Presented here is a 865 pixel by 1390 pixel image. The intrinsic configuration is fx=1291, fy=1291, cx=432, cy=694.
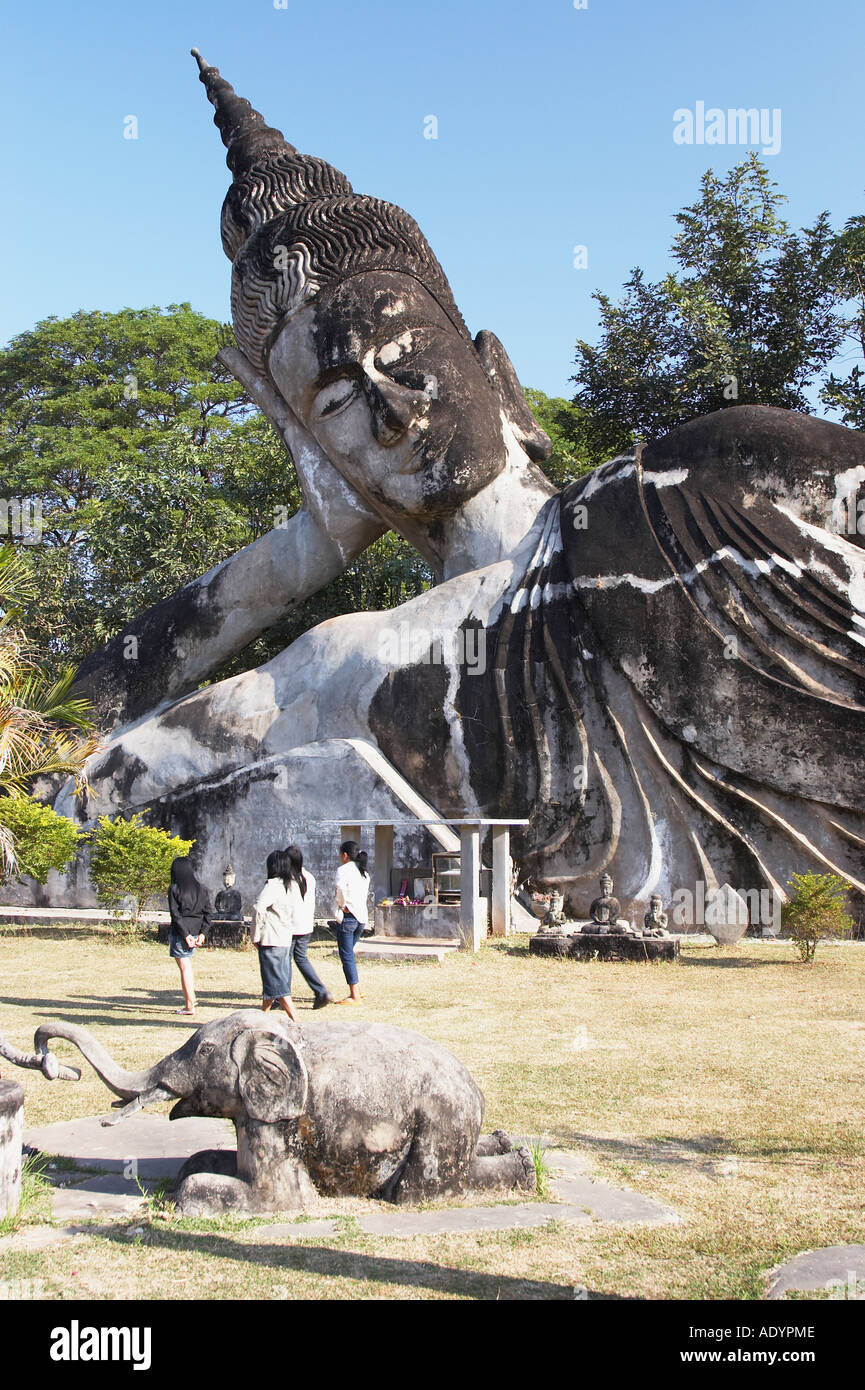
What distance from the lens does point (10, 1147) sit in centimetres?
417

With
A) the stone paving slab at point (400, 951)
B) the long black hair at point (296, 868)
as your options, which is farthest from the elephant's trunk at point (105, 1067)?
the stone paving slab at point (400, 951)

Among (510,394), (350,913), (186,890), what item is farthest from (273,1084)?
(510,394)

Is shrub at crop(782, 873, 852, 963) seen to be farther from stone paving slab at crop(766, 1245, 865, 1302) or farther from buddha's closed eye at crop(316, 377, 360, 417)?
buddha's closed eye at crop(316, 377, 360, 417)

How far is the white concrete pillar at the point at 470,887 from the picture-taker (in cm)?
1105

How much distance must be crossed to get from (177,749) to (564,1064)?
27.3ft

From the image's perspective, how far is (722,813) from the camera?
11.7 meters

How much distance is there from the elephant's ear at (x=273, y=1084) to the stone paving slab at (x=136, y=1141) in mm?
755

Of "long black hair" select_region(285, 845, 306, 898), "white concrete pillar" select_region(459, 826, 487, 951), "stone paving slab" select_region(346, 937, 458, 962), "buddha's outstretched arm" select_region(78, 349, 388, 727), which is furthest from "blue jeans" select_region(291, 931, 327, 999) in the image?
"buddha's outstretched arm" select_region(78, 349, 388, 727)

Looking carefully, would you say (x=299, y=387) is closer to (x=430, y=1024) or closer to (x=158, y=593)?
(x=158, y=593)

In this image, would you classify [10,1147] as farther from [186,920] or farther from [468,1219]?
[186,920]

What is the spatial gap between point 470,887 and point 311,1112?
22.7 ft

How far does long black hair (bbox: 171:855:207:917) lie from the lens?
8.60 metres

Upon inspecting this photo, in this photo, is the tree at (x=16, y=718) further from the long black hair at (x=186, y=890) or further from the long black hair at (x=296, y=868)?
the long black hair at (x=296, y=868)

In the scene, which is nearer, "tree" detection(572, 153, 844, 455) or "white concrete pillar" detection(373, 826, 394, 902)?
"white concrete pillar" detection(373, 826, 394, 902)
